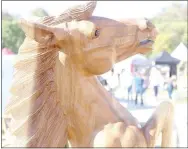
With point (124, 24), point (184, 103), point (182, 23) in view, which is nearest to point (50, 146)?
point (124, 24)

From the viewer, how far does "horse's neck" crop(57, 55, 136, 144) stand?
42.9 inches

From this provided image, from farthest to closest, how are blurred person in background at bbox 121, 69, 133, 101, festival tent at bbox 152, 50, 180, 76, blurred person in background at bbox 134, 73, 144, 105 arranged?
1. festival tent at bbox 152, 50, 180, 76
2. blurred person in background at bbox 134, 73, 144, 105
3. blurred person in background at bbox 121, 69, 133, 101

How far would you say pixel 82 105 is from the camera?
1.12 m

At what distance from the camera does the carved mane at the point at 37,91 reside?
3.39 feet

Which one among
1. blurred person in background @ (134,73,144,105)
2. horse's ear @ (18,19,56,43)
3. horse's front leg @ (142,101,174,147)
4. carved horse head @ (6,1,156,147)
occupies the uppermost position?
horse's ear @ (18,19,56,43)

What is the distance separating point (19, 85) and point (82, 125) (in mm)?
256

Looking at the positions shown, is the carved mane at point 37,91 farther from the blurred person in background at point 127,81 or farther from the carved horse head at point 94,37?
the blurred person in background at point 127,81

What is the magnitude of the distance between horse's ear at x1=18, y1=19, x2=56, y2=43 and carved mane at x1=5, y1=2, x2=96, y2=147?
0.07 m

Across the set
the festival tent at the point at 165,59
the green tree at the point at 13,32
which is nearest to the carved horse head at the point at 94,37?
the green tree at the point at 13,32

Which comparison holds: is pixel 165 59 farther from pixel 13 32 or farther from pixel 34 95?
pixel 34 95

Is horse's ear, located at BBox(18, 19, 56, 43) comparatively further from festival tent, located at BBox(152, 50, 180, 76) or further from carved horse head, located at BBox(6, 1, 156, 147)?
festival tent, located at BBox(152, 50, 180, 76)

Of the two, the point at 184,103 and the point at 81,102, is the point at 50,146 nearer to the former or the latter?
the point at 81,102

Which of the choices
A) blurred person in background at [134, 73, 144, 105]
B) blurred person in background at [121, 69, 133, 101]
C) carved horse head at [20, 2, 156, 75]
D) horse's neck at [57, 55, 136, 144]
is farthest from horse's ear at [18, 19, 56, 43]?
blurred person in background at [134, 73, 144, 105]

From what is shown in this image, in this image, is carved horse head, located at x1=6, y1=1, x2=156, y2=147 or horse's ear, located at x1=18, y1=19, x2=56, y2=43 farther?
carved horse head, located at x1=6, y1=1, x2=156, y2=147
